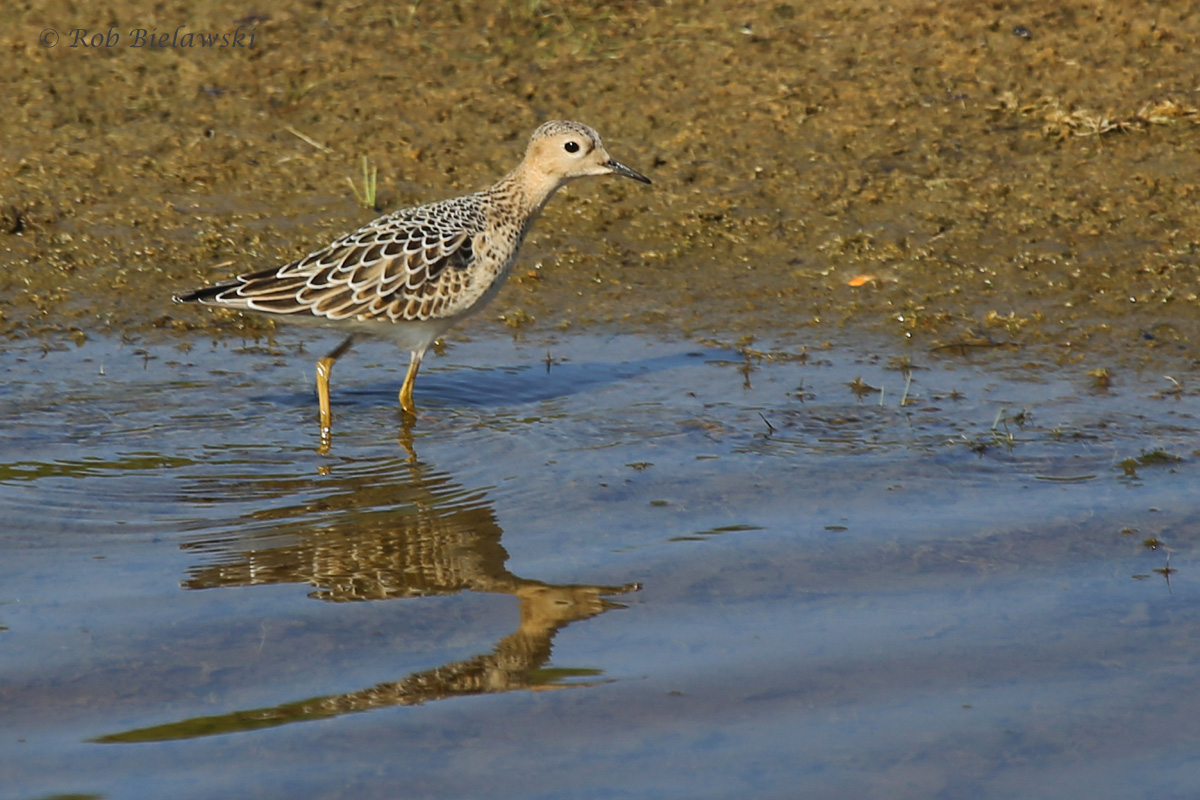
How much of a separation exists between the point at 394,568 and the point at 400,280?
2.31 meters

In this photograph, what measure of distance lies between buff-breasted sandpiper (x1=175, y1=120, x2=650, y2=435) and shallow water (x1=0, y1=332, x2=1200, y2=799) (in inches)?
16.0

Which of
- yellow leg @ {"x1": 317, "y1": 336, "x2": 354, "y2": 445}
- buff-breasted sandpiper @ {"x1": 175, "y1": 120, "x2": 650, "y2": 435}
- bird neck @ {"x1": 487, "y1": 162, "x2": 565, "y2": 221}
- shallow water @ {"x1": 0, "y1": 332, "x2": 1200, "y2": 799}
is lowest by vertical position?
shallow water @ {"x1": 0, "y1": 332, "x2": 1200, "y2": 799}

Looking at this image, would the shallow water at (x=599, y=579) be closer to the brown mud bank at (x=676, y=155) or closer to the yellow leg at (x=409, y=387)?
the yellow leg at (x=409, y=387)

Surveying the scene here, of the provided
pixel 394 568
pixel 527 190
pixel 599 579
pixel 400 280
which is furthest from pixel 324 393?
pixel 599 579

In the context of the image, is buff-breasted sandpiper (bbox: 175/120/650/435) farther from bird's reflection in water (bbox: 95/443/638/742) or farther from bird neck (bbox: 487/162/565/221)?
bird's reflection in water (bbox: 95/443/638/742)

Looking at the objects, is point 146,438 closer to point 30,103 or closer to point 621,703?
point 621,703

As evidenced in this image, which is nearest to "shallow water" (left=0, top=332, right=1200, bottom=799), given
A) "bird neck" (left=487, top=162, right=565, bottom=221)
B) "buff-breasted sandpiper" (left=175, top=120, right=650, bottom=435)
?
"buff-breasted sandpiper" (left=175, top=120, right=650, bottom=435)

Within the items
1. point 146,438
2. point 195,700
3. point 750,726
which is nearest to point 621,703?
point 750,726

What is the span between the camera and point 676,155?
1010 centimetres

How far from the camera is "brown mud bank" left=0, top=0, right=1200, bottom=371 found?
8922 mm

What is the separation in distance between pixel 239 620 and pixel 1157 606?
10.9 feet

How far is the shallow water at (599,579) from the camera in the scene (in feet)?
15.4

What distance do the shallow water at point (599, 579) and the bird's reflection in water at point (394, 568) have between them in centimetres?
1

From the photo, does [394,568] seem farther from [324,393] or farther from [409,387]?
[409,387]
